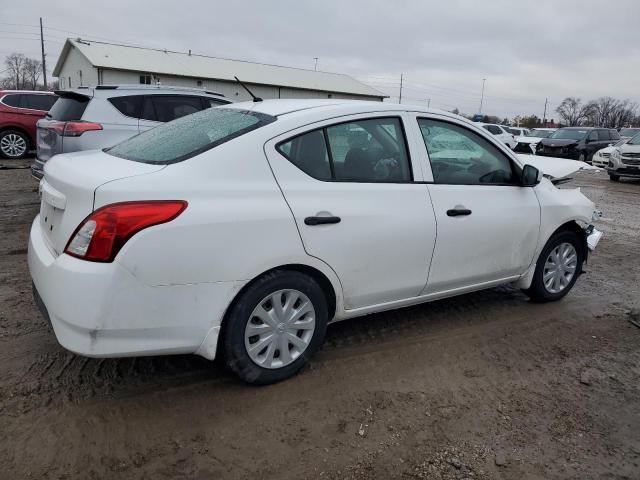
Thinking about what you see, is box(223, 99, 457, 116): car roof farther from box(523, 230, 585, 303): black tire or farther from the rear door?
box(523, 230, 585, 303): black tire

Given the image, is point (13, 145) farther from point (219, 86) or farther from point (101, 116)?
point (219, 86)

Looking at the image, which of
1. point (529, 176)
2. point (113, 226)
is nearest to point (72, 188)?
point (113, 226)

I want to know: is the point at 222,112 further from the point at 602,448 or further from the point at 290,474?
the point at 602,448

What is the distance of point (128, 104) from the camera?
7.34 m

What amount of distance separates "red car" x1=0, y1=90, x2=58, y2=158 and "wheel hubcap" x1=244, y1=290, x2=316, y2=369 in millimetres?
12022

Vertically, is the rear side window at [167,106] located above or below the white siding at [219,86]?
below

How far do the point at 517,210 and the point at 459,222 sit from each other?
680 millimetres

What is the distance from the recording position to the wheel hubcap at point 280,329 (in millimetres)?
2973

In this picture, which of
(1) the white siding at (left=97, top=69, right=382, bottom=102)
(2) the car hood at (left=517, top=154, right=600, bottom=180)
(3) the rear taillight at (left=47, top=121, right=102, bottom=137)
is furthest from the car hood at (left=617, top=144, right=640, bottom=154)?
(1) the white siding at (left=97, top=69, right=382, bottom=102)

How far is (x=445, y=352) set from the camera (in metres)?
3.67

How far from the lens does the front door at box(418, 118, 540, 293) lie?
12.0 ft

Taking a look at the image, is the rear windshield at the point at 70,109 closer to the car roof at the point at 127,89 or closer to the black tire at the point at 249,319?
the car roof at the point at 127,89

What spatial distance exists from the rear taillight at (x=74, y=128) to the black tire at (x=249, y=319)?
509 cm

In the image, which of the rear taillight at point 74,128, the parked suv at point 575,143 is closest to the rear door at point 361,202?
the rear taillight at point 74,128
